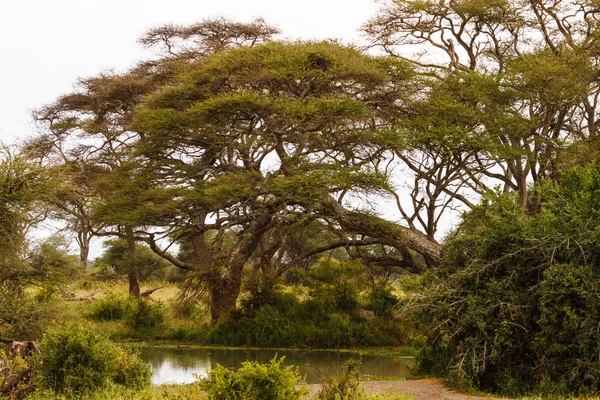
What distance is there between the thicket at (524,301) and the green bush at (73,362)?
5.04 meters

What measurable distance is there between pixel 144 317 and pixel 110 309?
1515 millimetres

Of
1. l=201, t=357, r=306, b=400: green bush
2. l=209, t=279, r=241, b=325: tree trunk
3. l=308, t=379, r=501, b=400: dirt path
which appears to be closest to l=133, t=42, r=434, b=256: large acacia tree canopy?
l=209, t=279, r=241, b=325: tree trunk

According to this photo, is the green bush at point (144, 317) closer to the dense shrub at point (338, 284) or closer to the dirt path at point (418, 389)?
the dense shrub at point (338, 284)

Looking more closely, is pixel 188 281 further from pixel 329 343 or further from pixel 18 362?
pixel 18 362

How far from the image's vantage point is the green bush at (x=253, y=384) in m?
8.30

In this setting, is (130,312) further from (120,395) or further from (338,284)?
(120,395)

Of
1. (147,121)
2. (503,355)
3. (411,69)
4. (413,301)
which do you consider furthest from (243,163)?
(503,355)

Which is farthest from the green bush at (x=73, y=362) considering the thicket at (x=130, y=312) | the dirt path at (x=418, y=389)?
the thicket at (x=130, y=312)

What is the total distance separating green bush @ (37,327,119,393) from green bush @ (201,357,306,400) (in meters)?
3.10

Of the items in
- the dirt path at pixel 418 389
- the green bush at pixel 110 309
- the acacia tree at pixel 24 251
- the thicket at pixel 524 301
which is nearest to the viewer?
the dirt path at pixel 418 389

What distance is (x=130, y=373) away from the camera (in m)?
11.9

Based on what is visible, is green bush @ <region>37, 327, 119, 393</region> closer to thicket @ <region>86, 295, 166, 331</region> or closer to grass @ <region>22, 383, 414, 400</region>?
grass @ <region>22, 383, 414, 400</region>

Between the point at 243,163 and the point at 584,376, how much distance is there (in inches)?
452

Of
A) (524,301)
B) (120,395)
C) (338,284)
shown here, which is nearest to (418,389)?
(524,301)
